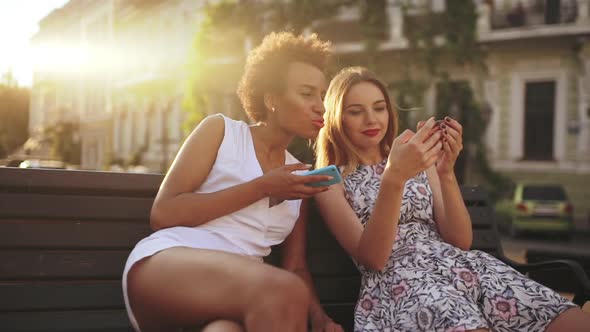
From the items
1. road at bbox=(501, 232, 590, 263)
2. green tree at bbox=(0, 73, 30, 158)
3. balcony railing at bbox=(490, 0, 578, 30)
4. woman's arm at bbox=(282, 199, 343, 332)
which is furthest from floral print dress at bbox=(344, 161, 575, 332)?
green tree at bbox=(0, 73, 30, 158)

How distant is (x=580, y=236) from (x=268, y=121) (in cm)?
1754

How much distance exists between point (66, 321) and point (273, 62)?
143 cm

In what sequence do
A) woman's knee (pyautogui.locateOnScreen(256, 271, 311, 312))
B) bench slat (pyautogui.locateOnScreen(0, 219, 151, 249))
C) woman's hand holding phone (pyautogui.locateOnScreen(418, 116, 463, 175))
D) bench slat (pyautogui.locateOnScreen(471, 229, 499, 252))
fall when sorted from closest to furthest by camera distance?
1. woman's knee (pyautogui.locateOnScreen(256, 271, 311, 312))
2. woman's hand holding phone (pyautogui.locateOnScreen(418, 116, 463, 175))
3. bench slat (pyautogui.locateOnScreen(0, 219, 151, 249))
4. bench slat (pyautogui.locateOnScreen(471, 229, 499, 252))

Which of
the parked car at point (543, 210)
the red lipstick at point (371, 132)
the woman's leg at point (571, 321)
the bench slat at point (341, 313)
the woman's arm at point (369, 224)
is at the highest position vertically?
the red lipstick at point (371, 132)

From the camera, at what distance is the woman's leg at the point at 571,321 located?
266 cm

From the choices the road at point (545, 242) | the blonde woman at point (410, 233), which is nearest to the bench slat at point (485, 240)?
the blonde woman at point (410, 233)

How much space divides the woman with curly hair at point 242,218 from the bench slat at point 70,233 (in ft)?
1.55

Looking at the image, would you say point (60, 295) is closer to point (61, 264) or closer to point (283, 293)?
point (61, 264)

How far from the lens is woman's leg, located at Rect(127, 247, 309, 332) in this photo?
2.15m

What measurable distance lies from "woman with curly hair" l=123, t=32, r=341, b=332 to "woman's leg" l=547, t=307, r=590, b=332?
927 millimetres

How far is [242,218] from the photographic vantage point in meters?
2.70

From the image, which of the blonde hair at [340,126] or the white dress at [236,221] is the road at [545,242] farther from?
the white dress at [236,221]

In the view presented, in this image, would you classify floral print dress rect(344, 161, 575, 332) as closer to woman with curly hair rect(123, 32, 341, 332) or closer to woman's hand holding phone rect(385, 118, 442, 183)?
woman with curly hair rect(123, 32, 341, 332)

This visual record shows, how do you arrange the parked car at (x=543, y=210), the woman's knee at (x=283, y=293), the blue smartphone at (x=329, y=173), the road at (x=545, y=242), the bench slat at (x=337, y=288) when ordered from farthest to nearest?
the parked car at (x=543, y=210) → the road at (x=545, y=242) → the bench slat at (x=337, y=288) → the blue smartphone at (x=329, y=173) → the woman's knee at (x=283, y=293)
